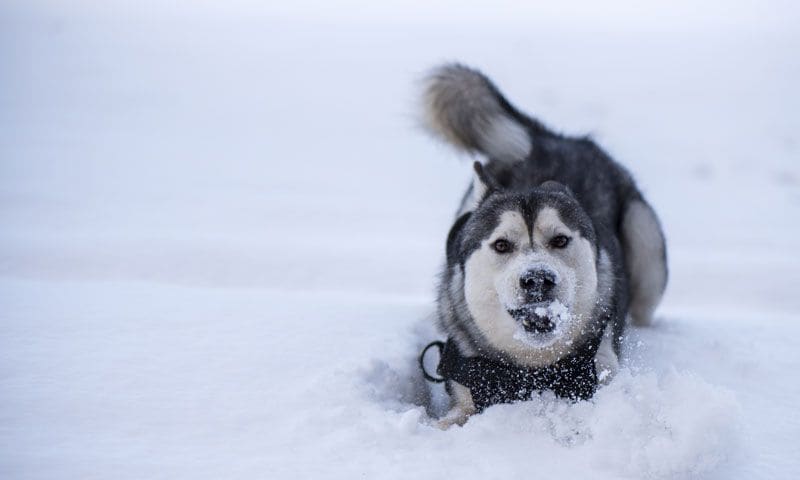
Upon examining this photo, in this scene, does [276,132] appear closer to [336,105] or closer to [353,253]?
[336,105]

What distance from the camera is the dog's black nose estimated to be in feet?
7.82

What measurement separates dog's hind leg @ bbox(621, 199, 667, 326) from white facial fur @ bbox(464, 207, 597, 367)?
124 centimetres

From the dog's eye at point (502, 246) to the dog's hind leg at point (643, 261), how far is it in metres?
1.51

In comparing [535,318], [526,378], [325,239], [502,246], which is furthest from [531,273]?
[325,239]

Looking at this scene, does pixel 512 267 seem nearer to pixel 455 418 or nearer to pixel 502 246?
pixel 502 246

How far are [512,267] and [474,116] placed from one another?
182cm

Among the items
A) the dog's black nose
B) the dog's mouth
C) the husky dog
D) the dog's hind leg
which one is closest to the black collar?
the husky dog

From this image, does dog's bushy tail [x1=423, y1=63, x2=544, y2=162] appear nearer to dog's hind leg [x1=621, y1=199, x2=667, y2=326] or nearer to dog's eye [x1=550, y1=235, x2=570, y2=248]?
dog's hind leg [x1=621, y1=199, x2=667, y2=326]

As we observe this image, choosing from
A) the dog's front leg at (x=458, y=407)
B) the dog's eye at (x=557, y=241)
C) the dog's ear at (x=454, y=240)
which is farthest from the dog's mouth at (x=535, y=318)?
the dog's ear at (x=454, y=240)

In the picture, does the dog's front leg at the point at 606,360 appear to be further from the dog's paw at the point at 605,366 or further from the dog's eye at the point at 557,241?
the dog's eye at the point at 557,241

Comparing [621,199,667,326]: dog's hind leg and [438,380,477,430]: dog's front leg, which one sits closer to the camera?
[438,380,477,430]: dog's front leg

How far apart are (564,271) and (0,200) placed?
5.27 metres

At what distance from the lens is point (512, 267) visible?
250cm

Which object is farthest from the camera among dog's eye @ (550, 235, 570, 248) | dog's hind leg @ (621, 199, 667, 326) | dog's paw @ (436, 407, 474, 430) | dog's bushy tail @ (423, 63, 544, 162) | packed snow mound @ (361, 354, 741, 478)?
dog's bushy tail @ (423, 63, 544, 162)
